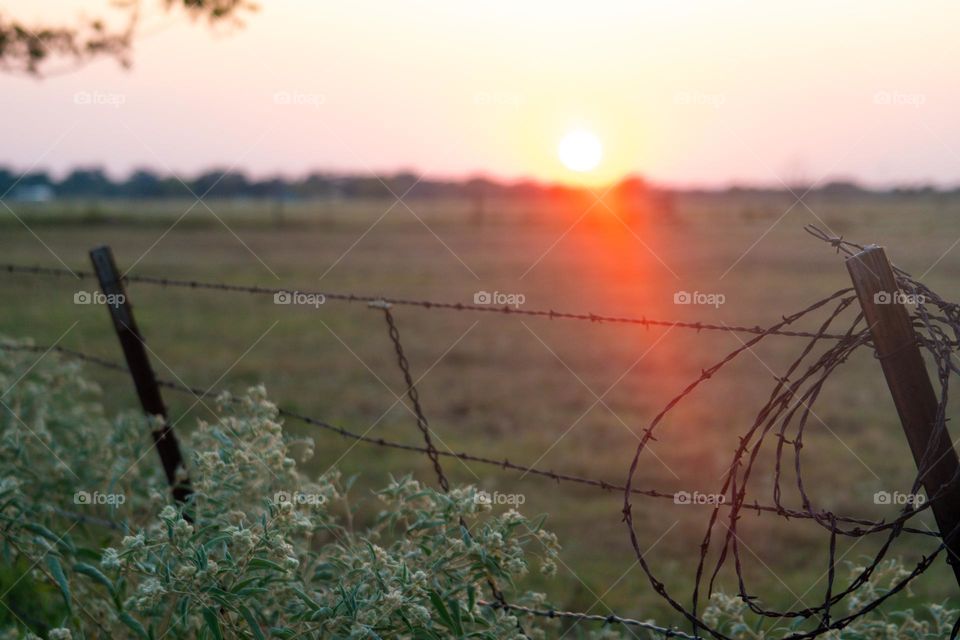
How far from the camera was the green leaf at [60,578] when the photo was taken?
2680 millimetres

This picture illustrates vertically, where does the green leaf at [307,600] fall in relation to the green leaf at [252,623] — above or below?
above

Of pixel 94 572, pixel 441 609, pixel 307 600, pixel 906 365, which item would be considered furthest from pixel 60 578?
pixel 906 365

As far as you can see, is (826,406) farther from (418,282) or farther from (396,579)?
(418,282)

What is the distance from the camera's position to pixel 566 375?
40.5ft

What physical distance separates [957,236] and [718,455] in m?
35.9

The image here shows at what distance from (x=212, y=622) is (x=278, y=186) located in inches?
2530

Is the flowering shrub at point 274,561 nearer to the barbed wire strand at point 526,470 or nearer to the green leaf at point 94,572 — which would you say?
the green leaf at point 94,572

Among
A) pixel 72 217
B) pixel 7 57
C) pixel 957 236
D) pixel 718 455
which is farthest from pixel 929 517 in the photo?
pixel 72 217

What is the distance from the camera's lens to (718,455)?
8344 mm

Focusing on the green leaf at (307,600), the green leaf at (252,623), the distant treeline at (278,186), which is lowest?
the green leaf at (252,623)

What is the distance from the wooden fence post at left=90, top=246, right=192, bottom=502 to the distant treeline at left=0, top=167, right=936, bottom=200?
5348 centimetres

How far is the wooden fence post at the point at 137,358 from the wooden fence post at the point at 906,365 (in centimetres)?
275

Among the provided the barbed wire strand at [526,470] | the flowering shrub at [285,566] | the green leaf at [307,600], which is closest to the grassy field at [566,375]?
the barbed wire strand at [526,470]

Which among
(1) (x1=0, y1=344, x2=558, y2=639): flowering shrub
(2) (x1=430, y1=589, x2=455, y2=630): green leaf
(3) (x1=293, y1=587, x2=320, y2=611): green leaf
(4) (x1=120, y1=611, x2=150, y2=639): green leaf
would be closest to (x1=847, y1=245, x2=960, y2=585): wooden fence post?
(1) (x1=0, y1=344, x2=558, y2=639): flowering shrub
